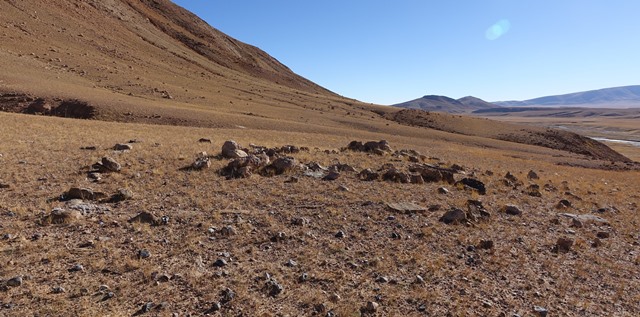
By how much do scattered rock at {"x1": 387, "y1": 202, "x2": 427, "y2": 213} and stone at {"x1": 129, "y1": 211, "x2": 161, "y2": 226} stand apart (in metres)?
7.07

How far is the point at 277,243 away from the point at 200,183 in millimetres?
5633

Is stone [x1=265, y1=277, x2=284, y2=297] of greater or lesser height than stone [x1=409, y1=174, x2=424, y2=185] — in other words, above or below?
below

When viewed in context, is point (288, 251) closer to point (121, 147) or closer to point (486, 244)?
point (486, 244)

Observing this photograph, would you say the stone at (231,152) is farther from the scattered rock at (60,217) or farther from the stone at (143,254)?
the stone at (143,254)

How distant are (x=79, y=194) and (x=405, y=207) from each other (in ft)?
32.5

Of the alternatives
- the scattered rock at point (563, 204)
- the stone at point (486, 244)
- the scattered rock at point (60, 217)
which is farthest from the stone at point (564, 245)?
the scattered rock at point (60, 217)

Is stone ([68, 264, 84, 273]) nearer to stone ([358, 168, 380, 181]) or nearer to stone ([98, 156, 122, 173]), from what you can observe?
stone ([98, 156, 122, 173])

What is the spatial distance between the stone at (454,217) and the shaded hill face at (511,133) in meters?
58.1

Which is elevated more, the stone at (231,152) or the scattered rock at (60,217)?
the stone at (231,152)

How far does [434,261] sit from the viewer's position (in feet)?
30.8

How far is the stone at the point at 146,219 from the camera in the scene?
1018cm

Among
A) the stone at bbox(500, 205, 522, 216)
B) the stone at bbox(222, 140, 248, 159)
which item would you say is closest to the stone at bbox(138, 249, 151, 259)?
the stone at bbox(222, 140, 248, 159)

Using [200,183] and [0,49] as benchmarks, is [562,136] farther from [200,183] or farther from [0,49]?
[0,49]

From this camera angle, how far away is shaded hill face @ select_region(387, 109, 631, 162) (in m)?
66.2
